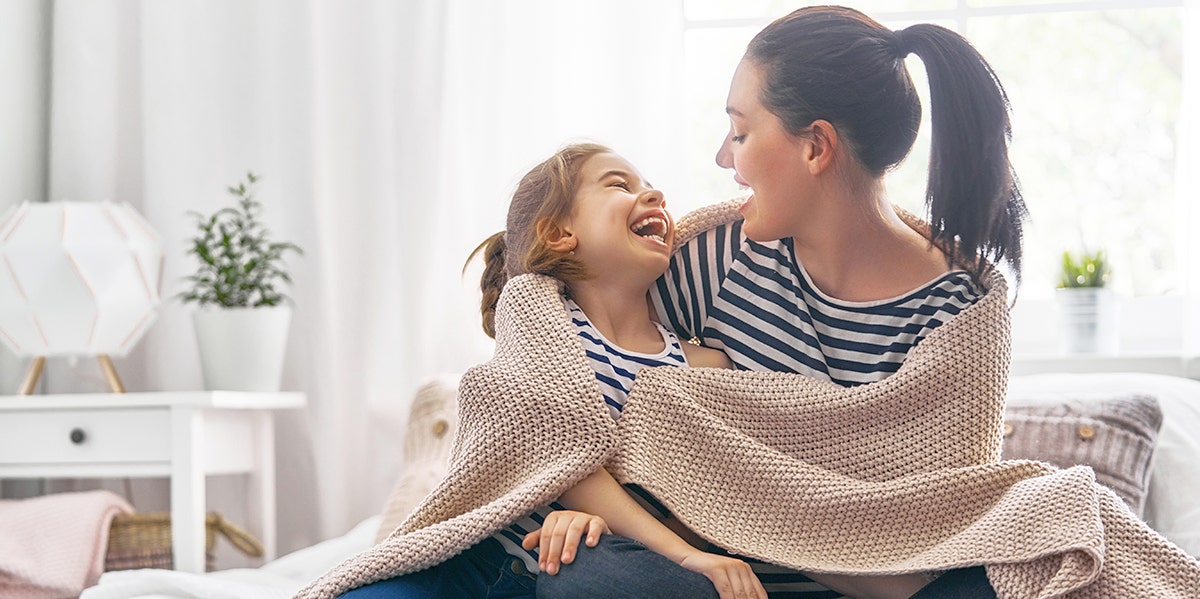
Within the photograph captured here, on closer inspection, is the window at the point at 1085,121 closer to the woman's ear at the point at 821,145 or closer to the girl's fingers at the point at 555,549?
the woman's ear at the point at 821,145

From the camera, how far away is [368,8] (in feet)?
9.18

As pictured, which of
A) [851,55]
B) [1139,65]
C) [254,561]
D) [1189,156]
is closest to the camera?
[851,55]

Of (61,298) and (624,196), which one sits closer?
(624,196)

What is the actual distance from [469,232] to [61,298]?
84cm

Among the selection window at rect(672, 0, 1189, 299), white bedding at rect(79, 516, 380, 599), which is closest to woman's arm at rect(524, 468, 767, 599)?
white bedding at rect(79, 516, 380, 599)

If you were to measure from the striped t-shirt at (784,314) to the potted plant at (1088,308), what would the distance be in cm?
117

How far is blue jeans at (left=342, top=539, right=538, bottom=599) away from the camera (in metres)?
1.23

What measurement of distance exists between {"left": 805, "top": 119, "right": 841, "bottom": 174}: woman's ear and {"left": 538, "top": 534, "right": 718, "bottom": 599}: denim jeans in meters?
0.50

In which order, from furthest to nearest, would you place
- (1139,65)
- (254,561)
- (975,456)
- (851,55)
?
(254,561) → (1139,65) → (851,55) → (975,456)

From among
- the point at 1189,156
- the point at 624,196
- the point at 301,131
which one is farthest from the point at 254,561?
the point at 1189,156

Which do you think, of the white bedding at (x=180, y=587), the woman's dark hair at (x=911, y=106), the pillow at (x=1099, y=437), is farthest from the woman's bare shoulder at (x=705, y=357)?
the white bedding at (x=180, y=587)

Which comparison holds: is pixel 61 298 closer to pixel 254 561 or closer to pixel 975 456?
pixel 254 561

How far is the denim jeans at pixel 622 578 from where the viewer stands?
1168mm

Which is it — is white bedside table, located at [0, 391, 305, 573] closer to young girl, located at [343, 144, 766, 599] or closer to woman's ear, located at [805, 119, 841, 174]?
young girl, located at [343, 144, 766, 599]
